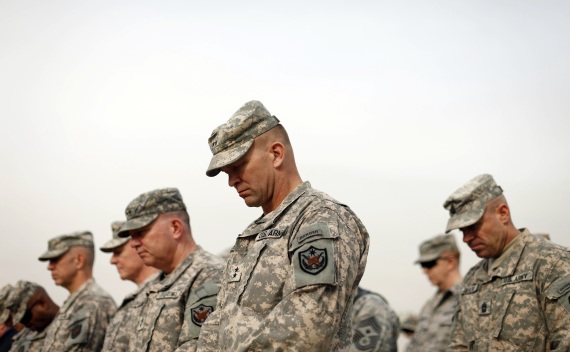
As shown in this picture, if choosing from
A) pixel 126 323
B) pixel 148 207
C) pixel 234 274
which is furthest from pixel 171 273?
pixel 234 274

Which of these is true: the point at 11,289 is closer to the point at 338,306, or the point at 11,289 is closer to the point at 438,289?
the point at 438,289

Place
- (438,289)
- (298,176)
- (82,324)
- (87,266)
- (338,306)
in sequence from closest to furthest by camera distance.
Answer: (338,306)
(298,176)
(82,324)
(87,266)
(438,289)

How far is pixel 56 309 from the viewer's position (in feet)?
31.0

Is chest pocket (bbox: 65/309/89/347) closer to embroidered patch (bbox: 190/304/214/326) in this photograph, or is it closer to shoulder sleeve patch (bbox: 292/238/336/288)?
embroidered patch (bbox: 190/304/214/326)

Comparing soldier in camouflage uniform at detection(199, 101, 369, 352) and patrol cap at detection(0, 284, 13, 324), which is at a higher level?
soldier in camouflage uniform at detection(199, 101, 369, 352)

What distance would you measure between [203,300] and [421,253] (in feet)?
18.9

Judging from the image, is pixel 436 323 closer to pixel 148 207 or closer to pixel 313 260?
pixel 148 207

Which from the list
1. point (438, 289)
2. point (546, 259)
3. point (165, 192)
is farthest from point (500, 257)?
point (438, 289)

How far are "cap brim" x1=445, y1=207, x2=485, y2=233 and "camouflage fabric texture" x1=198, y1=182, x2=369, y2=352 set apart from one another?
255 cm

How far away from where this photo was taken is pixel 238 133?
4363 mm

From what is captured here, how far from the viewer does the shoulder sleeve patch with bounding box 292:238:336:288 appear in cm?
360

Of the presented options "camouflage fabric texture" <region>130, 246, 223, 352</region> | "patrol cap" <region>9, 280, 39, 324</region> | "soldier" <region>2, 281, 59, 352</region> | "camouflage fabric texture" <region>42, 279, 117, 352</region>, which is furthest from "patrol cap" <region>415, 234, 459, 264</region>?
"patrol cap" <region>9, 280, 39, 324</region>

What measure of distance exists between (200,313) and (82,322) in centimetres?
303

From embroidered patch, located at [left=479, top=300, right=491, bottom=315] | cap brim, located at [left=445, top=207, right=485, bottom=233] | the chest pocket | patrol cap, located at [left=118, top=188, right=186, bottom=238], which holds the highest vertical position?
cap brim, located at [left=445, top=207, right=485, bottom=233]
